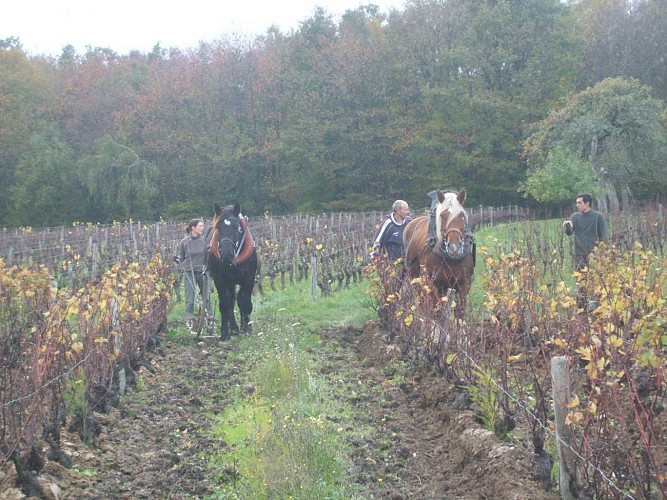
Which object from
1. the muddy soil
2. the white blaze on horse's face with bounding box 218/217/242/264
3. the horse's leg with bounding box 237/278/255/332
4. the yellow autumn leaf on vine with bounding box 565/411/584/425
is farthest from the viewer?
the horse's leg with bounding box 237/278/255/332

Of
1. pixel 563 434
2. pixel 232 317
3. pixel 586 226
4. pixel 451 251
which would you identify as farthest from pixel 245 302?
pixel 563 434

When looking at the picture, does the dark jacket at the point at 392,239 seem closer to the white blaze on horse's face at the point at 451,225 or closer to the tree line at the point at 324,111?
the white blaze on horse's face at the point at 451,225

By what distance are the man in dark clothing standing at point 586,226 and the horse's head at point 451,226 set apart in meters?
2.11

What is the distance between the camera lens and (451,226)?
25.0ft

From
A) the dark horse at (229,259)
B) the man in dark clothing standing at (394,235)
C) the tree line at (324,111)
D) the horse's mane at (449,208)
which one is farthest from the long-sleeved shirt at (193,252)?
the tree line at (324,111)

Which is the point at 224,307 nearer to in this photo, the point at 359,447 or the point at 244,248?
the point at 244,248

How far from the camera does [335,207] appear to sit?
41906mm

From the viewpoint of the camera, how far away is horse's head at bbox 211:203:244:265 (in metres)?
9.15

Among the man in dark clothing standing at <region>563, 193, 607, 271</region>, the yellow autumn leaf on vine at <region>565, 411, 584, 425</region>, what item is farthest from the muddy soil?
the man in dark clothing standing at <region>563, 193, 607, 271</region>

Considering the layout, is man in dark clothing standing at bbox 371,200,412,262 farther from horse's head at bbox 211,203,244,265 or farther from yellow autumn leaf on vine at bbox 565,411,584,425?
yellow autumn leaf on vine at bbox 565,411,584,425

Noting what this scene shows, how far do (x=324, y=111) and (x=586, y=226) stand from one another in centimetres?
3431

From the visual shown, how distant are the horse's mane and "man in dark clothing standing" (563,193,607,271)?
2091mm

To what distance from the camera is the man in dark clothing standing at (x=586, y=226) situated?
30.0 feet

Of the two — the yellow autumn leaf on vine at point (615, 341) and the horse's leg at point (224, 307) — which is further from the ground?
the yellow autumn leaf on vine at point (615, 341)
